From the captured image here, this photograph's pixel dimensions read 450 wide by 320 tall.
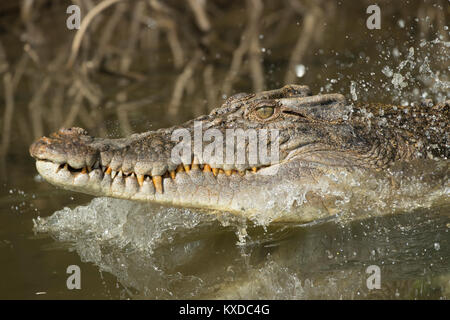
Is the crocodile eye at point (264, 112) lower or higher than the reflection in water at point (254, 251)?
higher

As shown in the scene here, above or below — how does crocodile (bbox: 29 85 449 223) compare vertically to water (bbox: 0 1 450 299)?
above

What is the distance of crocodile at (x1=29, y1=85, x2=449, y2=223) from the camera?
11.8 ft

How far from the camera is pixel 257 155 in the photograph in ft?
12.8

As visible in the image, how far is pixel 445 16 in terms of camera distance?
919cm

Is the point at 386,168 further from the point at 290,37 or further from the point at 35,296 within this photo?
the point at 290,37

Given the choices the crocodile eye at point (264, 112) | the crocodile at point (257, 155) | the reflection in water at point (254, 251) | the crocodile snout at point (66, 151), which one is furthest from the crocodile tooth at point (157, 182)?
the crocodile eye at point (264, 112)

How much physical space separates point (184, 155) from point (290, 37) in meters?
6.72

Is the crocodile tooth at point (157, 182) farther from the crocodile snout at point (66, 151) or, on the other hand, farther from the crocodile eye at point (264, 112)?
the crocodile eye at point (264, 112)

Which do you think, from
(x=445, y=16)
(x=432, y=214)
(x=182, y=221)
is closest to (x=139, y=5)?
(x=445, y=16)

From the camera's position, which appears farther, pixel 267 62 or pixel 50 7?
pixel 50 7

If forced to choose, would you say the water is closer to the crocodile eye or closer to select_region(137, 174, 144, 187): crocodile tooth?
select_region(137, 174, 144, 187): crocodile tooth

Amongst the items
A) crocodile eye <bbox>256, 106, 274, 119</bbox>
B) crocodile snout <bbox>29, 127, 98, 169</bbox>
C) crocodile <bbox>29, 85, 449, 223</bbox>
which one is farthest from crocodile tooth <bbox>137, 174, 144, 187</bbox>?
crocodile eye <bbox>256, 106, 274, 119</bbox>

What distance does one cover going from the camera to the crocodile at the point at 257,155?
3584mm

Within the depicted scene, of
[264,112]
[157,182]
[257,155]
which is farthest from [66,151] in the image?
[264,112]
